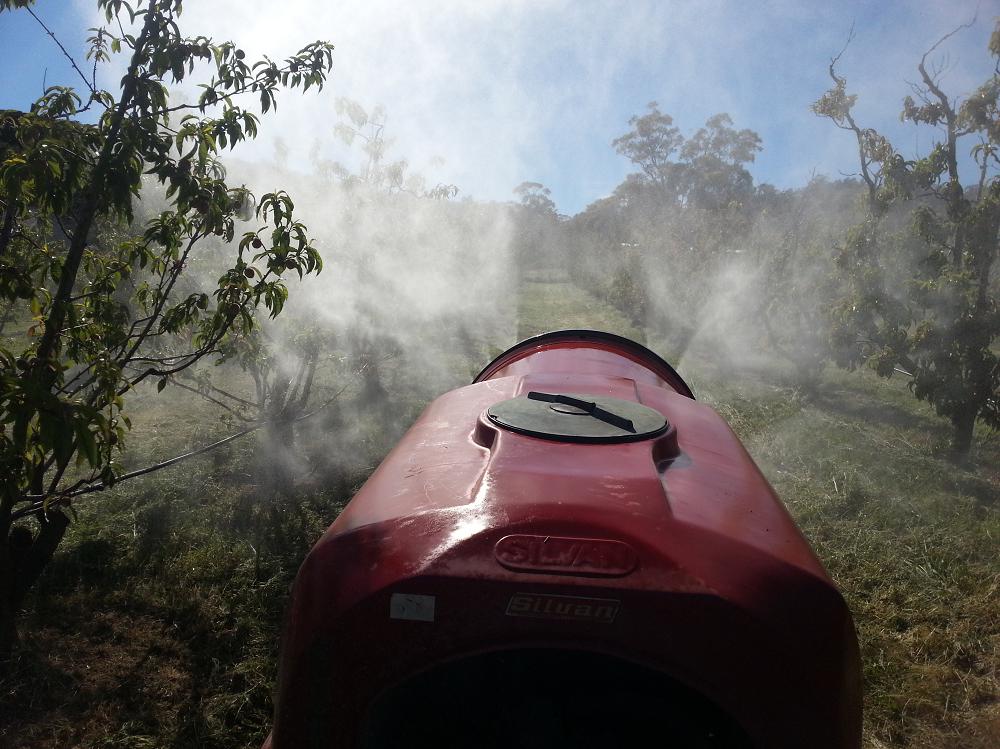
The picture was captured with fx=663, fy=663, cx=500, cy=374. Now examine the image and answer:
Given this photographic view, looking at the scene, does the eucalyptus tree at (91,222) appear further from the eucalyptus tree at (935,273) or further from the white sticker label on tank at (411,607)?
the eucalyptus tree at (935,273)

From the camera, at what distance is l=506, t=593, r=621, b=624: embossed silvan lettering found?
123cm

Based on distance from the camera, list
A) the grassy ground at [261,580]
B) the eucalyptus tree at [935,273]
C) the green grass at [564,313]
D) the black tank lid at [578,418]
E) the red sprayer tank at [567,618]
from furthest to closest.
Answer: the green grass at [564,313] < the eucalyptus tree at [935,273] < the grassy ground at [261,580] < the black tank lid at [578,418] < the red sprayer tank at [567,618]

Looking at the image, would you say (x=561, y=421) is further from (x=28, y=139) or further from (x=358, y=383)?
(x=358, y=383)

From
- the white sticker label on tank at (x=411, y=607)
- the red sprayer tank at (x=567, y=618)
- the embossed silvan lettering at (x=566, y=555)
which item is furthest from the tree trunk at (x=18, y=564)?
the embossed silvan lettering at (x=566, y=555)

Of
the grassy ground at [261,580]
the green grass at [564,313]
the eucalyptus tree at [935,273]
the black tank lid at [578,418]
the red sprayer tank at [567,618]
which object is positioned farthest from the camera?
the green grass at [564,313]

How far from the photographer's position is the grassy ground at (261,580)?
2701mm

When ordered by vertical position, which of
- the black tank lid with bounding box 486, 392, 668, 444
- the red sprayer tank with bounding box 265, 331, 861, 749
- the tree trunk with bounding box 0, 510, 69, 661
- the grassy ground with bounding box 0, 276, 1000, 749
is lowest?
the grassy ground with bounding box 0, 276, 1000, 749

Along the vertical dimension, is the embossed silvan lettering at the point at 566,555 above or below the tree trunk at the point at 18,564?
above

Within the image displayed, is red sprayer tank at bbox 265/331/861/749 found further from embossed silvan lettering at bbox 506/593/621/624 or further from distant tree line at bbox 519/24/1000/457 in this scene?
distant tree line at bbox 519/24/1000/457

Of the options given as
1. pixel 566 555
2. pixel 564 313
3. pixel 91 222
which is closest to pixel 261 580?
pixel 91 222

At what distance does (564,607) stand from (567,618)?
21 millimetres

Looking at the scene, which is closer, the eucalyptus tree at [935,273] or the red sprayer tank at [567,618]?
the red sprayer tank at [567,618]

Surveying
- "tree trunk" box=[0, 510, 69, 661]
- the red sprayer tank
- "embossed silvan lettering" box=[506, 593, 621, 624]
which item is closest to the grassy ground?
"tree trunk" box=[0, 510, 69, 661]

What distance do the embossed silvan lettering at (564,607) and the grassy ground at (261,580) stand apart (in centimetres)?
195
